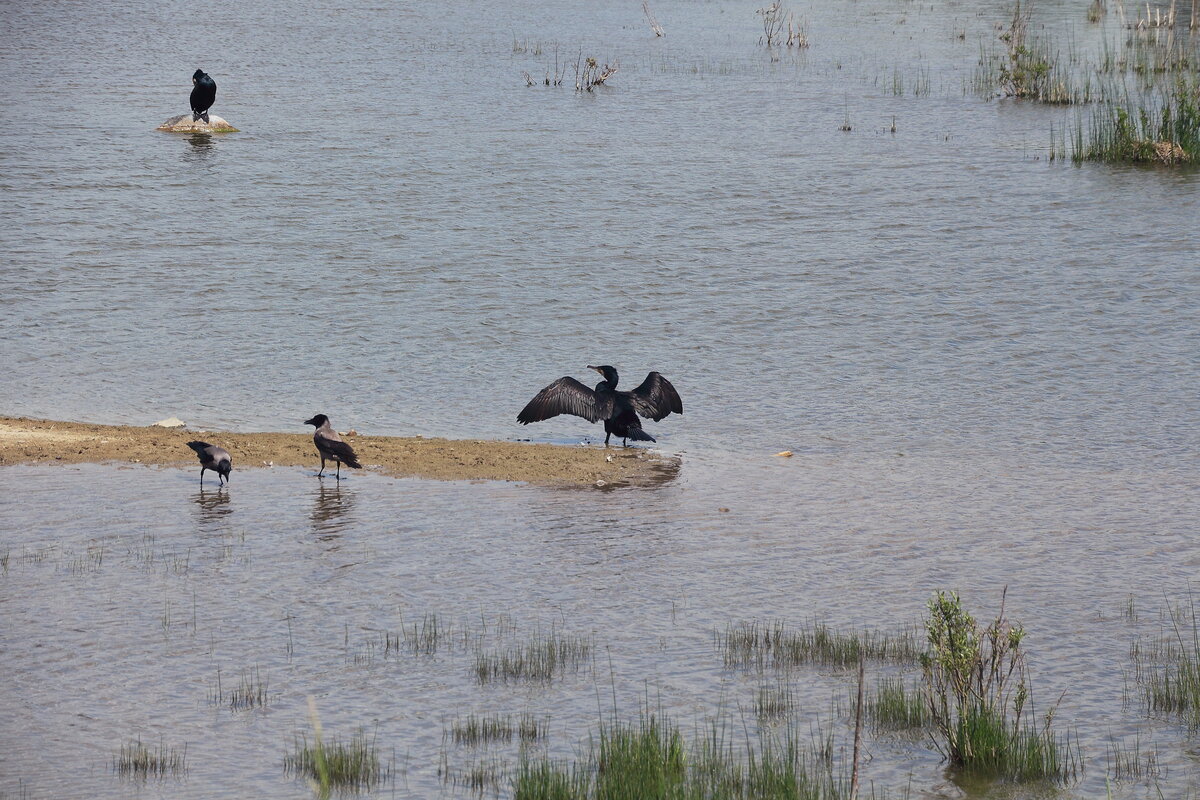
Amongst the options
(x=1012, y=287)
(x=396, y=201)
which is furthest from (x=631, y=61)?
Result: (x=1012, y=287)

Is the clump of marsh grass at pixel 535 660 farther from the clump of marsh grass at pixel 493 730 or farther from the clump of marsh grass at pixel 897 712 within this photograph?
the clump of marsh grass at pixel 897 712

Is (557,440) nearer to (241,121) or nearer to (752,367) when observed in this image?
(752,367)

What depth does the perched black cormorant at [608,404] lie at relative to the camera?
45.8 ft

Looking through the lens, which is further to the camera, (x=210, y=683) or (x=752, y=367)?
(x=752, y=367)

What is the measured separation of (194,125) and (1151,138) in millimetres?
19589

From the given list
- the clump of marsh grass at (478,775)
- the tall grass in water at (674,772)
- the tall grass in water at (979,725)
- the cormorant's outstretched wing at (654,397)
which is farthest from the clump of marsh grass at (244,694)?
the cormorant's outstretched wing at (654,397)

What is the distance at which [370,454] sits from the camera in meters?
13.3

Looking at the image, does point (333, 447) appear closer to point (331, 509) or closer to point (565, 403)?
point (331, 509)

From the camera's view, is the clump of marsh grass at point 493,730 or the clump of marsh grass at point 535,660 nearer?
the clump of marsh grass at point 493,730

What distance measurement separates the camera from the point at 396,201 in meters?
25.7

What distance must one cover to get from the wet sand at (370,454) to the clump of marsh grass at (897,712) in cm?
521

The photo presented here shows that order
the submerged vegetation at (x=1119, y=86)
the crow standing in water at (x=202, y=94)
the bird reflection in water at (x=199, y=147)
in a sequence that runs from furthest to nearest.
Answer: the crow standing in water at (x=202, y=94) → the bird reflection in water at (x=199, y=147) → the submerged vegetation at (x=1119, y=86)

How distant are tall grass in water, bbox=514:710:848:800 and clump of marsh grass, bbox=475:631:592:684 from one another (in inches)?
44.6

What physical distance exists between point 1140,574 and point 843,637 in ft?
8.93
